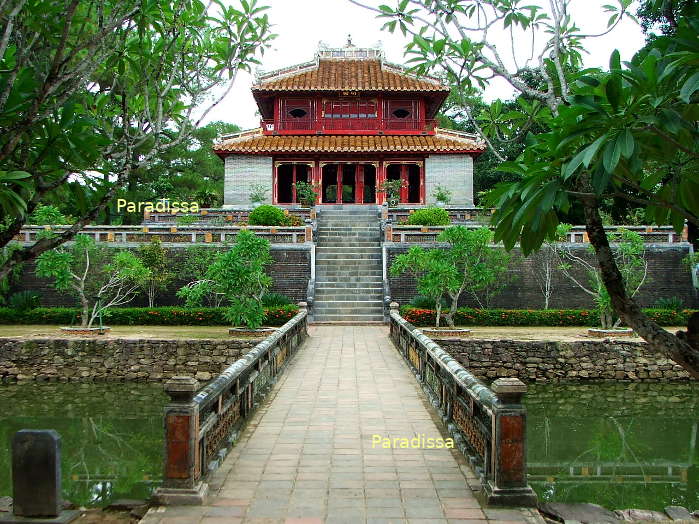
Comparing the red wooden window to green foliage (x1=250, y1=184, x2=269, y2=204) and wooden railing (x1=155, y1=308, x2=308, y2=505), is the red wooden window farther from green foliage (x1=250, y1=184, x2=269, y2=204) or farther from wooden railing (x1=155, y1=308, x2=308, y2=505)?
wooden railing (x1=155, y1=308, x2=308, y2=505)

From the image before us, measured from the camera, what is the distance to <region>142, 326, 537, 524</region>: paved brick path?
13.7 feet

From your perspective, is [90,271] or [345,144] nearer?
[90,271]

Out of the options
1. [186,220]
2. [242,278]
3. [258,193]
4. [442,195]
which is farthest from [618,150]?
[258,193]

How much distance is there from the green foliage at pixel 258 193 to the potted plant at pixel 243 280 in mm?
10548

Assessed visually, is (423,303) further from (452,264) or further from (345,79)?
(345,79)

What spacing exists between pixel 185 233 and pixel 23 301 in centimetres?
519

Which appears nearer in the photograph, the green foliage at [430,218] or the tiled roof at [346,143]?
the green foliage at [430,218]

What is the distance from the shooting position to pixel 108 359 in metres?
14.2

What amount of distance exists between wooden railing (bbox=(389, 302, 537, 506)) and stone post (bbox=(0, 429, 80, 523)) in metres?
2.87

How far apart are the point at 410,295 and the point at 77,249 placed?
979 centimetres

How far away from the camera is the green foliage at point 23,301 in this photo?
18.9 metres

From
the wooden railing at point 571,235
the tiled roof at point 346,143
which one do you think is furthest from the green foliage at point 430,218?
the tiled roof at point 346,143

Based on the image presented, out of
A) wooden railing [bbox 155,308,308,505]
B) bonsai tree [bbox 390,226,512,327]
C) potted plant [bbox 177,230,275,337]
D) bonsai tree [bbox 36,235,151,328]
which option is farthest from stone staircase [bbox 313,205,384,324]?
wooden railing [bbox 155,308,308,505]

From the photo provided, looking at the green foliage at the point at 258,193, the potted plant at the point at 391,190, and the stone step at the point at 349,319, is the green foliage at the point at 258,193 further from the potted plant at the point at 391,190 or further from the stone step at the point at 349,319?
the stone step at the point at 349,319
